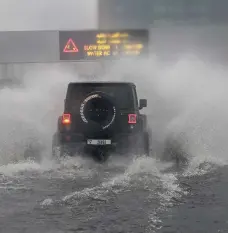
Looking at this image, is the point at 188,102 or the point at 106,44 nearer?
the point at 188,102

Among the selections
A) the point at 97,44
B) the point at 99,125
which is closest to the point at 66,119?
the point at 99,125

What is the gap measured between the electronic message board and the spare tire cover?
1800 centimetres

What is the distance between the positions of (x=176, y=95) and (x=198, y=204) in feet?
25.2

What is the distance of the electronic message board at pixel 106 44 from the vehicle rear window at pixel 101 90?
58.2 ft

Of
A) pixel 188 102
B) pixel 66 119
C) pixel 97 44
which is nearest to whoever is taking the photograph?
pixel 66 119

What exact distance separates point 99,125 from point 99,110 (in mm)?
308

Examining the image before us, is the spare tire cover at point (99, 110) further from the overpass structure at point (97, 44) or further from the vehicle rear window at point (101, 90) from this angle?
the overpass structure at point (97, 44)

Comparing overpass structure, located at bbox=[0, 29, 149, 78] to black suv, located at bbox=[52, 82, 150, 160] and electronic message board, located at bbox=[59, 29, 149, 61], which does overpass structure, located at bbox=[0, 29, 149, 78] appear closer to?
electronic message board, located at bbox=[59, 29, 149, 61]

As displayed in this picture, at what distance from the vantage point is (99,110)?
9.67m

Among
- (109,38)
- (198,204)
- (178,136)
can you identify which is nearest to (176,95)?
(178,136)

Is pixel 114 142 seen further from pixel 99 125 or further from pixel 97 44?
pixel 97 44

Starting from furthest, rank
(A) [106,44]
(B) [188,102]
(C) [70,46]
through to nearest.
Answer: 1. (C) [70,46]
2. (A) [106,44]
3. (B) [188,102]

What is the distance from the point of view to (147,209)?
6414 millimetres

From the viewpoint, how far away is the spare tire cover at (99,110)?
31.5 feet
